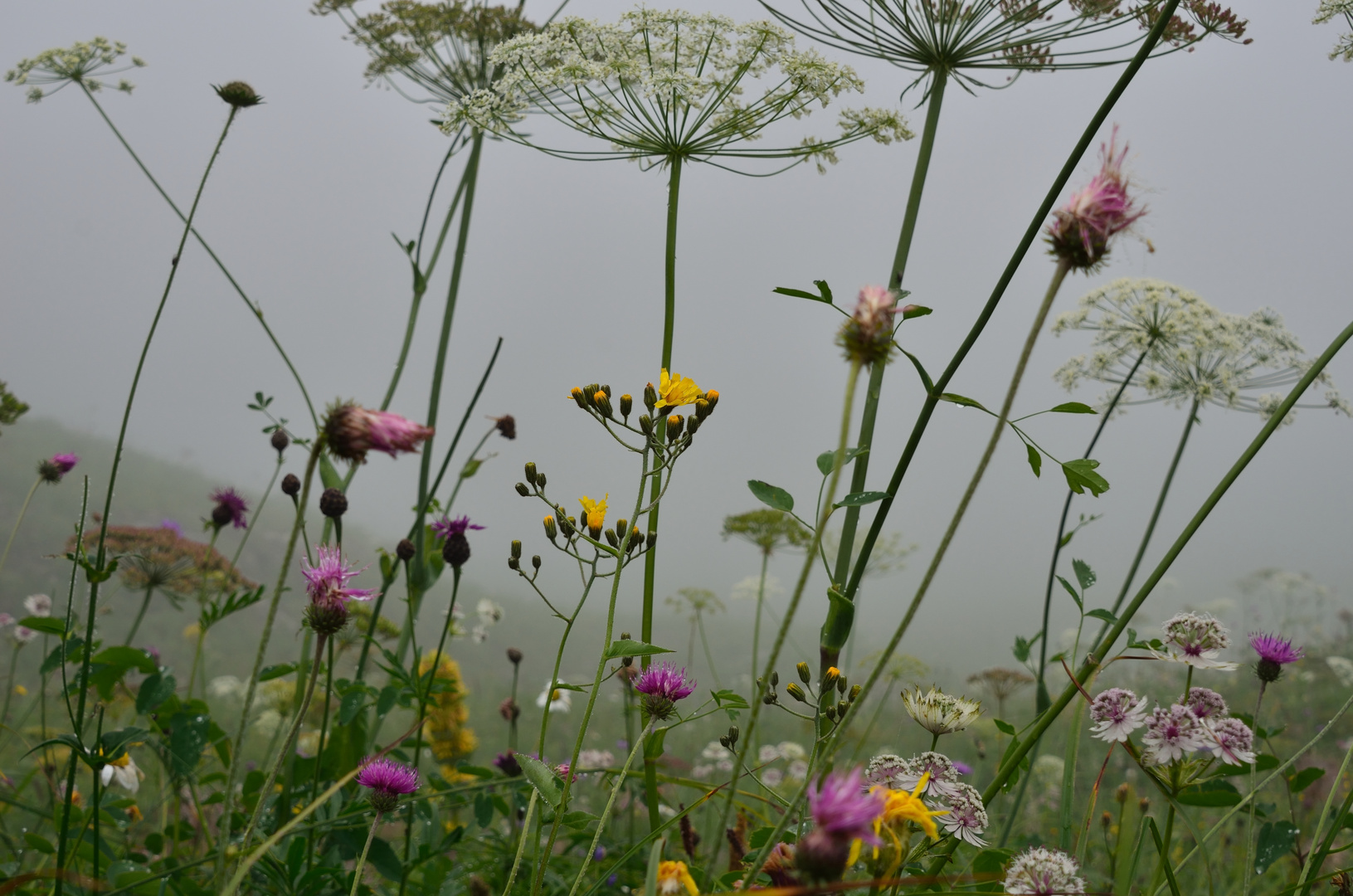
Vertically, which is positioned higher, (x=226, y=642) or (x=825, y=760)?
(x=825, y=760)

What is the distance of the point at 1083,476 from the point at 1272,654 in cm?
Answer: 74

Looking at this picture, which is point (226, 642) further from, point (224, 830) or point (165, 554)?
point (224, 830)

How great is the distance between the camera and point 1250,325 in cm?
313

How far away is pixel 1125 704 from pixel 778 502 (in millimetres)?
626

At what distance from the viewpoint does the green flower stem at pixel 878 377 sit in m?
1.37

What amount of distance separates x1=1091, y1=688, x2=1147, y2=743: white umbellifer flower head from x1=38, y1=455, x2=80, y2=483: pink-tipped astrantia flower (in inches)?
113

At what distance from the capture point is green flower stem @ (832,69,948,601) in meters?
1.37

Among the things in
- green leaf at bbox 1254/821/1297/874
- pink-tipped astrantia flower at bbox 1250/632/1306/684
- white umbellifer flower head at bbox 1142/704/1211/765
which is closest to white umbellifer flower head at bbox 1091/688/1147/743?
white umbellifer flower head at bbox 1142/704/1211/765

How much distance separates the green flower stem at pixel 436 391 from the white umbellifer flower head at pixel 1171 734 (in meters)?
1.65

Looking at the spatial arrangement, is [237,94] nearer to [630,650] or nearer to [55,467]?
[55,467]

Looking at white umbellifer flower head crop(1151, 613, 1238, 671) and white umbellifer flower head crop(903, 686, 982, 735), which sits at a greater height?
white umbellifer flower head crop(1151, 613, 1238, 671)

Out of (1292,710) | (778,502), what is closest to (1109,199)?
(778,502)

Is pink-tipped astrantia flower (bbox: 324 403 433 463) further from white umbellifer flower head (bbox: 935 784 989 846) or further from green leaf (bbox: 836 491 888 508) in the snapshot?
white umbellifer flower head (bbox: 935 784 989 846)

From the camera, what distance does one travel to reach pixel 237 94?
1.94m
